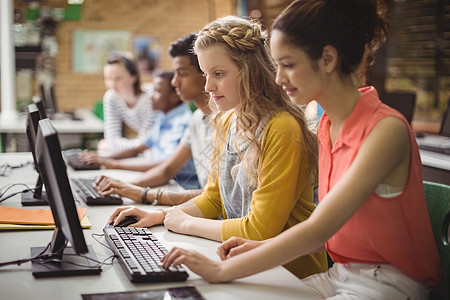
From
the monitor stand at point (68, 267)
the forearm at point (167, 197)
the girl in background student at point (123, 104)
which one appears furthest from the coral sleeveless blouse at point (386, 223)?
the girl in background student at point (123, 104)

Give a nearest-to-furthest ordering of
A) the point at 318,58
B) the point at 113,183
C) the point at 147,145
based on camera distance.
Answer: the point at 318,58 < the point at 113,183 < the point at 147,145

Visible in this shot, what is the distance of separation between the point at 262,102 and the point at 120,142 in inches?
98.4

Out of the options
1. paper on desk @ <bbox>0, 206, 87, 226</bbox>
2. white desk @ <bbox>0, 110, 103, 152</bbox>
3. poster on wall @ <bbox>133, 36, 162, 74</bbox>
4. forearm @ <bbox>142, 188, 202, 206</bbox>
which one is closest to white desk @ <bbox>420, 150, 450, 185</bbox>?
forearm @ <bbox>142, 188, 202, 206</bbox>

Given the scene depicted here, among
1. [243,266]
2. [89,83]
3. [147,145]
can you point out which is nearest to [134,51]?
[89,83]

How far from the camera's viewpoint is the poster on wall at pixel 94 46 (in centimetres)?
758

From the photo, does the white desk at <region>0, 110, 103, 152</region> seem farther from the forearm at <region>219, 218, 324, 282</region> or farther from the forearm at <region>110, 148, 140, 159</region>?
the forearm at <region>219, 218, 324, 282</region>

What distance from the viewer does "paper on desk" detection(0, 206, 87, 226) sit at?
1670 millimetres

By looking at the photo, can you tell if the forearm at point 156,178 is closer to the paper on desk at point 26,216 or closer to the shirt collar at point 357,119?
the paper on desk at point 26,216

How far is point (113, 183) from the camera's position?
2.13 metres

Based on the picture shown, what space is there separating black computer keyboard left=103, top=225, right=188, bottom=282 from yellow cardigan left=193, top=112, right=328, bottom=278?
0.78ft

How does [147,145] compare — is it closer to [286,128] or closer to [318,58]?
[286,128]

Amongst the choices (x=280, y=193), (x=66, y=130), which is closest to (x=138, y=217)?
(x=280, y=193)

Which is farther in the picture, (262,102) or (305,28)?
(262,102)

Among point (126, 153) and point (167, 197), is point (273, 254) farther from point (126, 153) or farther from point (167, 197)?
point (126, 153)
